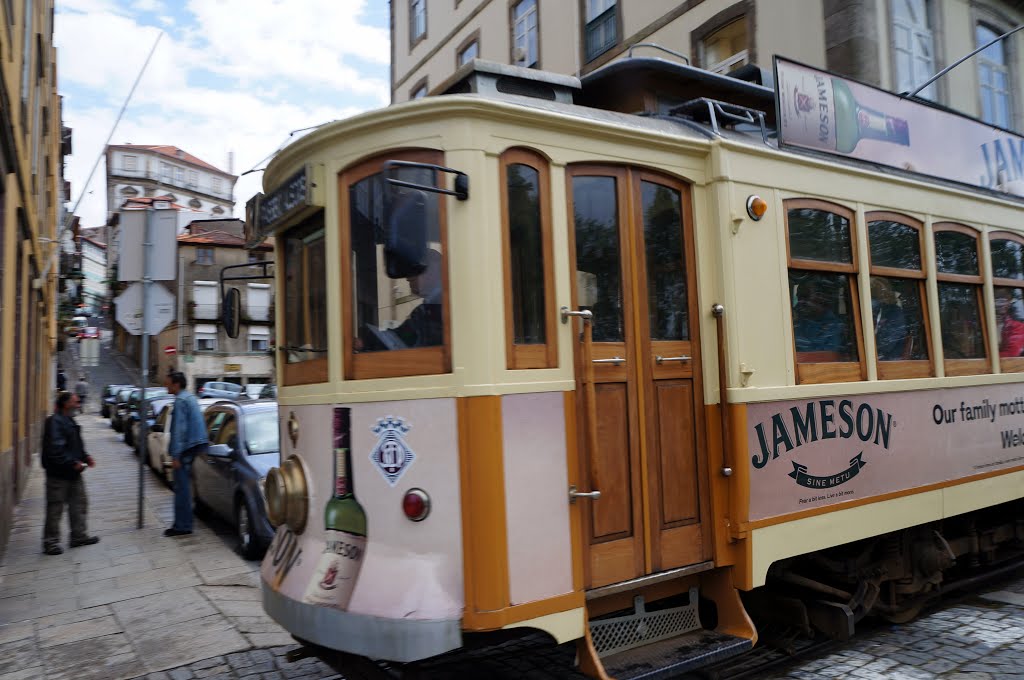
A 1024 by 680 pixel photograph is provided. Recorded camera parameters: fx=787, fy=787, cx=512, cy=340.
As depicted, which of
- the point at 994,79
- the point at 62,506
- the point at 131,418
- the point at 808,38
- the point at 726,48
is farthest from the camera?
the point at 131,418

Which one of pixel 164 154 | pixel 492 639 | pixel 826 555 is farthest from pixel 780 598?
pixel 164 154

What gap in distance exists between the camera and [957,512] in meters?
5.64

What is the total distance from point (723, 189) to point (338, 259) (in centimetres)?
218

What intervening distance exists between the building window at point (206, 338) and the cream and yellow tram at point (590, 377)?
4349 centimetres

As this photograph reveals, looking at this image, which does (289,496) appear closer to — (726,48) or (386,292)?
(386,292)

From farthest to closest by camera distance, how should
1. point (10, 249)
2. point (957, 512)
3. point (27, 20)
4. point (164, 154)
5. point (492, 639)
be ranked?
point (164, 154), point (27, 20), point (10, 249), point (957, 512), point (492, 639)

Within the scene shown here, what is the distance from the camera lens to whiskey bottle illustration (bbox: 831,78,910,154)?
5.34m

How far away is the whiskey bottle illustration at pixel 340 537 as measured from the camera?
374 centimetres

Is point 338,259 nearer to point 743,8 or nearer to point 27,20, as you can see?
point 27,20

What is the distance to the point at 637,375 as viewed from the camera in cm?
411

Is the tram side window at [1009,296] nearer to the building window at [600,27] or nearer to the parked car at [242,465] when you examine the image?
the parked car at [242,465]

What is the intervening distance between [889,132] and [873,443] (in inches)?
90.2

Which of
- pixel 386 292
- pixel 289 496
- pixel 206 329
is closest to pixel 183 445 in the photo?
pixel 289 496

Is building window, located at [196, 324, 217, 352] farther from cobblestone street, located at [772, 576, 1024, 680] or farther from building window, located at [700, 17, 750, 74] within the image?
cobblestone street, located at [772, 576, 1024, 680]
